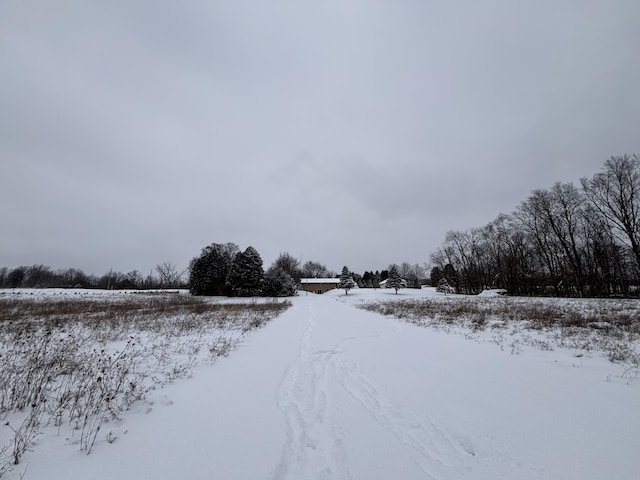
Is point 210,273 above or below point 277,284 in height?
above

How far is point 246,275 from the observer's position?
46.9m

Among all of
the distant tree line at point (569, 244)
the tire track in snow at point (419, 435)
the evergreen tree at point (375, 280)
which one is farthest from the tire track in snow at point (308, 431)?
the evergreen tree at point (375, 280)

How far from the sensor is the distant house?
89.1 meters

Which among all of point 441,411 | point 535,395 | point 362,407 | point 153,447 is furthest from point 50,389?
point 535,395

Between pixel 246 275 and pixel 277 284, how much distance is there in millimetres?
6494

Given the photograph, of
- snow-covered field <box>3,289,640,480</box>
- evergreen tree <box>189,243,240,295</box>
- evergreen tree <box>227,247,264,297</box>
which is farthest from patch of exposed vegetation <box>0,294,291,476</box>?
evergreen tree <box>189,243,240,295</box>

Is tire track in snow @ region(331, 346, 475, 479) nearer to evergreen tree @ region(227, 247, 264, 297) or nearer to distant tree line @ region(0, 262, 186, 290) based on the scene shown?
evergreen tree @ region(227, 247, 264, 297)

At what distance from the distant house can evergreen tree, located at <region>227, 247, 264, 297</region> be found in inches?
1597

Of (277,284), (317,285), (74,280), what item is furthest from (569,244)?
(74,280)

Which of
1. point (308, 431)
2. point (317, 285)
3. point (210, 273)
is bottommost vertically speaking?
point (308, 431)

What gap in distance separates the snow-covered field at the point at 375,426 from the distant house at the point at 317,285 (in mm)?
83058

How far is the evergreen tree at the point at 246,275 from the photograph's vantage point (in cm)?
4691

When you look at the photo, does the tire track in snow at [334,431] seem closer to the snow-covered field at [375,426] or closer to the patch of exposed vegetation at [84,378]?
the snow-covered field at [375,426]

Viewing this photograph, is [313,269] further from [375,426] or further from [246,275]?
[375,426]
